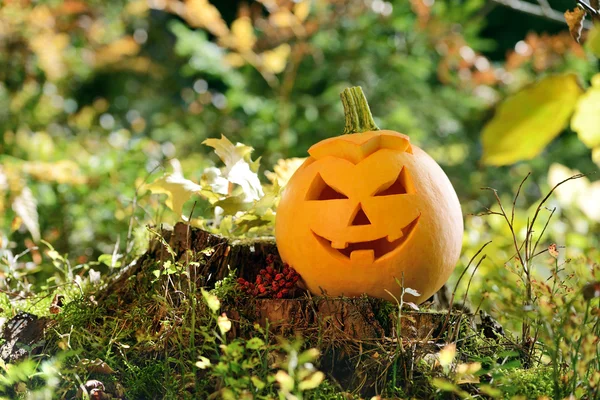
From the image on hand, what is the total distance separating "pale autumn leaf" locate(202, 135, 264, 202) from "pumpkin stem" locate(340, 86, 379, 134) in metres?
0.33

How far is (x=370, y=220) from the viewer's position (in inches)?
55.7

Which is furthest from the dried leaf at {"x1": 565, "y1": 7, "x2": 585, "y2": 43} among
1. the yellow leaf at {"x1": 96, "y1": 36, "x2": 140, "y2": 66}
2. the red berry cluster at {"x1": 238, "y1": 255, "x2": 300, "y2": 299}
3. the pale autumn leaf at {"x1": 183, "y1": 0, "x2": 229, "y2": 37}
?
the yellow leaf at {"x1": 96, "y1": 36, "x2": 140, "y2": 66}

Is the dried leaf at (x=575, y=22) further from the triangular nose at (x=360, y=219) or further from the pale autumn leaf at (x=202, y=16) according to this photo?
the pale autumn leaf at (x=202, y=16)

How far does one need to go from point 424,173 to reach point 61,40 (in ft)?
13.3

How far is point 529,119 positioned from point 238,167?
1285 millimetres

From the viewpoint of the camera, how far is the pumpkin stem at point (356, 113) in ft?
5.30

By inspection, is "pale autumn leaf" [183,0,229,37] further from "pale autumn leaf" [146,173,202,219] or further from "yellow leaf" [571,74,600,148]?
"yellow leaf" [571,74,600,148]

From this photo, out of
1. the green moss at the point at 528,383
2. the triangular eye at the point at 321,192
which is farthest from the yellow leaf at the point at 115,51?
the green moss at the point at 528,383

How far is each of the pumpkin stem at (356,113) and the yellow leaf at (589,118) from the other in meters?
1.11

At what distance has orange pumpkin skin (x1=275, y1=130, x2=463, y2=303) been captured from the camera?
1.42 meters

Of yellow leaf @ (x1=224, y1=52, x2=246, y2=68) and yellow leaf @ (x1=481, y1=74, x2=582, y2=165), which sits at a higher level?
yellow leaf @ (x1=481, y1=74, x2=582, y2=165)

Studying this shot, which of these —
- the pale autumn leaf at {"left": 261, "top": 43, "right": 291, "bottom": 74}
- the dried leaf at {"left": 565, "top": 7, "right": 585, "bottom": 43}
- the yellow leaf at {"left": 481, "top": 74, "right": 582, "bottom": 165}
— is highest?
the dried leaf at {"left": 565, "top": 7, "right": 585, "bottom": 43}

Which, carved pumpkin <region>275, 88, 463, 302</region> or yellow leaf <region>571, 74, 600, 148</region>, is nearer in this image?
yellow leaf <region>571, 74, 600, 148</region>

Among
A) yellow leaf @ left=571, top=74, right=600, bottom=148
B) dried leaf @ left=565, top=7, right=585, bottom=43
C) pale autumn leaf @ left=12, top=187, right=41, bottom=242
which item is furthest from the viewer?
pale autumn leaf @ left=12, top=187, right=41, bottom=242
